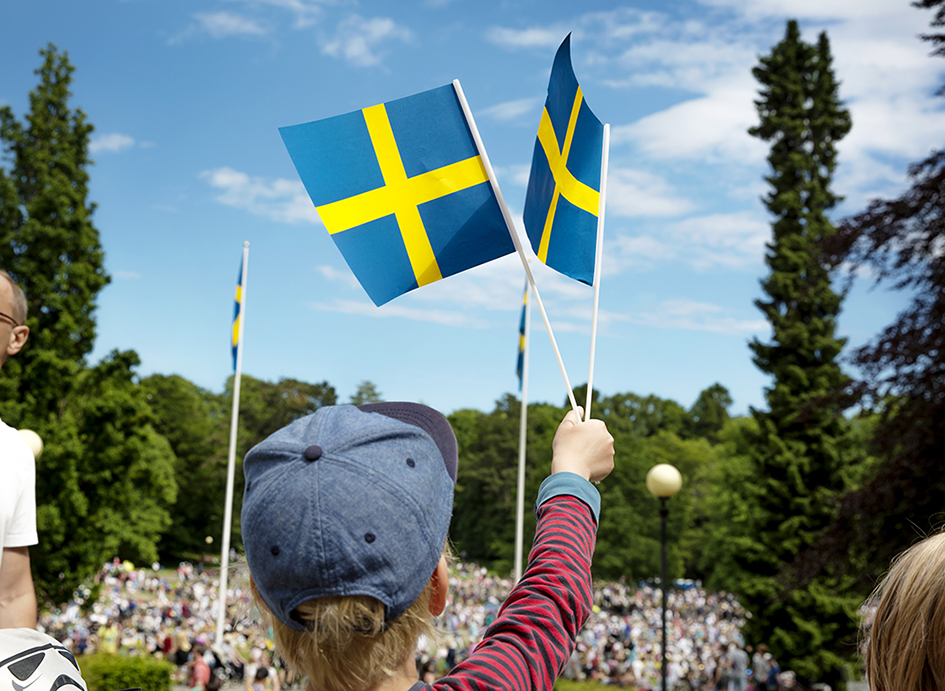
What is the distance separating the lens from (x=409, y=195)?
112 inches

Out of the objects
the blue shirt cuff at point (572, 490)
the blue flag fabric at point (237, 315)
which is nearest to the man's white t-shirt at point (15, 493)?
the blue shirt cuff at point (572, 490)

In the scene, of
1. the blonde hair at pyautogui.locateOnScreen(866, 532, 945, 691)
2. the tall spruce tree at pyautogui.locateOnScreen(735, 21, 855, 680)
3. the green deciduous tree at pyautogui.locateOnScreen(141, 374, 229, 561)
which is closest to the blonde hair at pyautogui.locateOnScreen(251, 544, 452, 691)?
the blonde hair at pyautogui.locateOnScreen(866, 532, 945, 691)

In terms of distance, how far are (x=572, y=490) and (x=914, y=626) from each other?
552mm

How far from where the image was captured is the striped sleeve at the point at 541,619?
1188mm

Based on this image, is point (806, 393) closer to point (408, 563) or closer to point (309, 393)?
point (408, 563)

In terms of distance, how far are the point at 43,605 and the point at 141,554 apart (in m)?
30.0

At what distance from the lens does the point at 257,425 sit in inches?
2126

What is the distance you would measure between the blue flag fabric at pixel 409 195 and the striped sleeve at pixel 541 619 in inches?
62.3

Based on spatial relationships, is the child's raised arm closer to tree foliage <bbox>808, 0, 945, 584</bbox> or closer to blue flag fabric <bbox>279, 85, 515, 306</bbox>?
blue flag fabric <bbox>279, 85, 515, 306</bbox>

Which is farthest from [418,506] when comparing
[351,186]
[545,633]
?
[351,186]

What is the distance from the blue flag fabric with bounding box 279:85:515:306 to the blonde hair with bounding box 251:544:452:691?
5.38ft

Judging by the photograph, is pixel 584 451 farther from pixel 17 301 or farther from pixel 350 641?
pixel 17 301

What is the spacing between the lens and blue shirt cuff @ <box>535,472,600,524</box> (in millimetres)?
1435

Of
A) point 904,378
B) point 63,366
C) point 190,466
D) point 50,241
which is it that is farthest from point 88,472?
point 190,466
